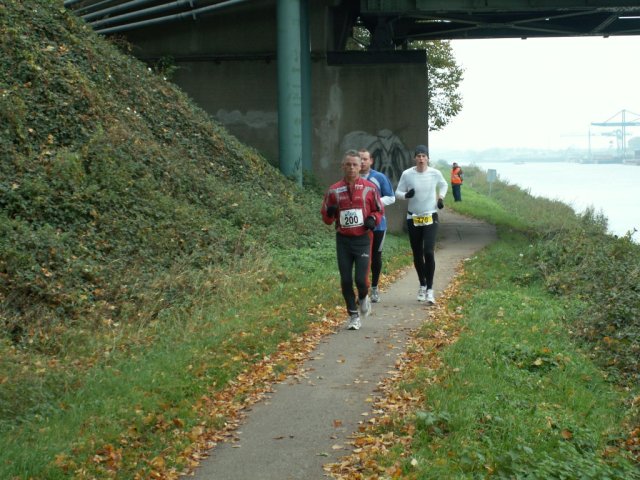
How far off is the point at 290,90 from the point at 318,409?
16097 millimetres

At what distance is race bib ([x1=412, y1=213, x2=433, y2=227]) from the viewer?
12.8 metres

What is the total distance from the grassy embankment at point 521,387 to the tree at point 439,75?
1075 inches

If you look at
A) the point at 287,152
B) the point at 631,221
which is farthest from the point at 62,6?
the point at 631,221

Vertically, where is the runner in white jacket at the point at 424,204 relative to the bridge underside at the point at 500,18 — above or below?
below

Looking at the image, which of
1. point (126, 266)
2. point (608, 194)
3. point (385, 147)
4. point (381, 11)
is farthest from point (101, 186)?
point (608, 194)

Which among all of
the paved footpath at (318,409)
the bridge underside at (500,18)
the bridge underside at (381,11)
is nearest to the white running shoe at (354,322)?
the paved footpath at (318,409)

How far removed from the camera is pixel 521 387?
8.30 m

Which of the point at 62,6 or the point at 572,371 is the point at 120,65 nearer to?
the point at 62,6

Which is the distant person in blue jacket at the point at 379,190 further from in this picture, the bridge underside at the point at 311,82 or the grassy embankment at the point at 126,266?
the bridge underside at the point at 311,82

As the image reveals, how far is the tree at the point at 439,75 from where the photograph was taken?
137 ft

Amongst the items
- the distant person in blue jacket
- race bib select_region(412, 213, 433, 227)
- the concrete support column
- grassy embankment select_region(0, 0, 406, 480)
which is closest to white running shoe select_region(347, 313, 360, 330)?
grassy embankment select_region(0, 0, 406, 480)

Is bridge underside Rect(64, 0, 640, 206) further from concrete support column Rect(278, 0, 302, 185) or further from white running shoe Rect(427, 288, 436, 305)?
white running shoe Rect(427, 288, 436, 305)

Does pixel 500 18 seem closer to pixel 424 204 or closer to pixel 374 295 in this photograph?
pixel 424 204

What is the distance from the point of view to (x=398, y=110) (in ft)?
82.6
